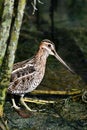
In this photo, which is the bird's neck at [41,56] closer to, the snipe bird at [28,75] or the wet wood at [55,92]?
the snipe bird at [28,75]

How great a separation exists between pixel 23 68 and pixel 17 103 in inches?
25.9

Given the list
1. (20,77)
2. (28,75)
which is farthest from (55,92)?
(20,77)

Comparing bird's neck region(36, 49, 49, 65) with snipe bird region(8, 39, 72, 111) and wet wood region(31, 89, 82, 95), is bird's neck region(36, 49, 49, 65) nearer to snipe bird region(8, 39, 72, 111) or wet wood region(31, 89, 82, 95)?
snipe bird region(8, 39, 72, 111)

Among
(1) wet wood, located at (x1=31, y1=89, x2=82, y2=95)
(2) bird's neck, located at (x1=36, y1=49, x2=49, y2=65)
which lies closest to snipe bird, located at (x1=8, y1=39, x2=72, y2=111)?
(2) bird's neck, located at (x1=36, y1=49, x2=49, y2=65)

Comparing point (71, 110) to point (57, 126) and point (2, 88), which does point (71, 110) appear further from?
point (2, 88)

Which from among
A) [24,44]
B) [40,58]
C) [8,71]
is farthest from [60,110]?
[24,44]

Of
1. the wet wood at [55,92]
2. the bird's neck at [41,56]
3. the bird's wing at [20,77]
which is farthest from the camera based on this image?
the wet wood at [55,92]

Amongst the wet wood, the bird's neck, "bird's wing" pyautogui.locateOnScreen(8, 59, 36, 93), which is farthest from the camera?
the wet wood

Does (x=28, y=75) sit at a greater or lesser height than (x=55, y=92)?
greater

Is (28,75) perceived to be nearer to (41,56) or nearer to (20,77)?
(20,77)

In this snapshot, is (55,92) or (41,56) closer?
(41,56)

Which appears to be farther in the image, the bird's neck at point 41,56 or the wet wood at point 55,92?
the wet wood at point 55,92

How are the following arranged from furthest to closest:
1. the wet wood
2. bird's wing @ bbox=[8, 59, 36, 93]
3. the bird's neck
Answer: the wet wood
the bird's neck
bird's wing @ bbox=[8, 59, 36, 93]

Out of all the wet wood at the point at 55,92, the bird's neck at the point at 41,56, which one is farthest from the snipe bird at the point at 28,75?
the wet wood at the point at 55,92
